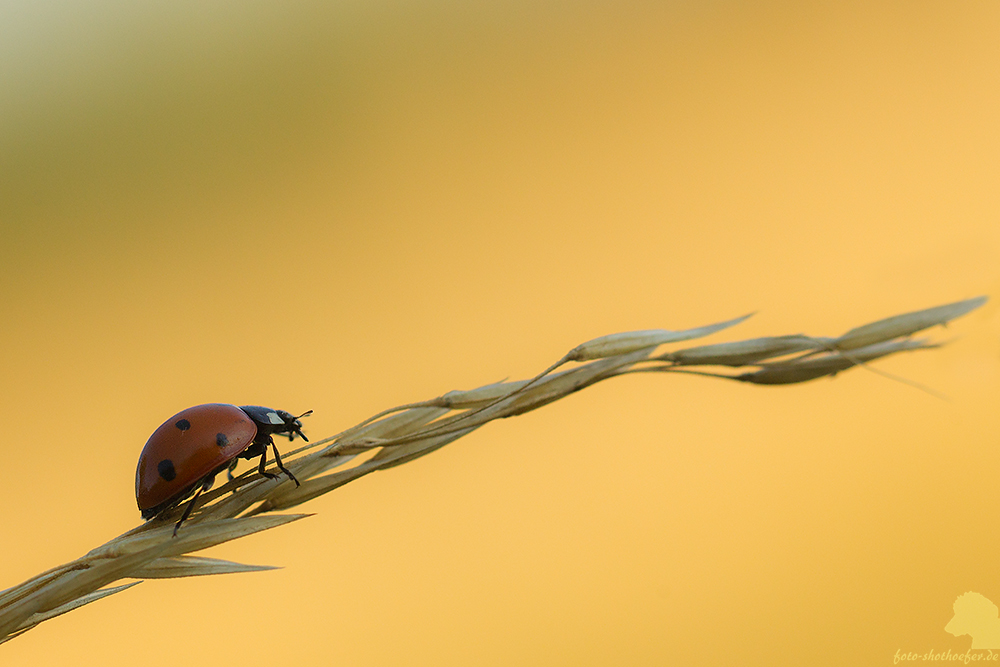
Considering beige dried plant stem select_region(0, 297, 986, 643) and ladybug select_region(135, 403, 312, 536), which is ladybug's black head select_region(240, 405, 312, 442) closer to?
ladybug select_region(135, 403, 312, 536)

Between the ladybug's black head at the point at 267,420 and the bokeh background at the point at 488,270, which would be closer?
the ladybug's black head at the point at 267,420

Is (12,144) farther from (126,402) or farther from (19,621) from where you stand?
(19,621)

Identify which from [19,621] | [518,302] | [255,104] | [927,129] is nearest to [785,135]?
[927,129]

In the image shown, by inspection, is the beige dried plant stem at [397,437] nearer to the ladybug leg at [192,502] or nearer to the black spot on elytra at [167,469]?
the ladybug leg at [192,502]

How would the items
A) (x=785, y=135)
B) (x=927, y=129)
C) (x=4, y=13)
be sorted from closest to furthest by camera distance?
(x=927, y=129) → (x=785, y=135) → (x=4, y=13)

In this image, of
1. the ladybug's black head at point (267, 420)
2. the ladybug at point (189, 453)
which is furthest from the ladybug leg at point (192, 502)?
the ladybug's black head at point (267, 420)

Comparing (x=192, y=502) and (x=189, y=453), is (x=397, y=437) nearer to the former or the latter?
(x=192, y=502)

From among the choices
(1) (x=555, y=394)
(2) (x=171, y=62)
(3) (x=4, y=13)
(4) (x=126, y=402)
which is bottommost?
(1) (x=555, y=394)

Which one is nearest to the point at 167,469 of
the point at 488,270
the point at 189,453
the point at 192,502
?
the point at 189,453
